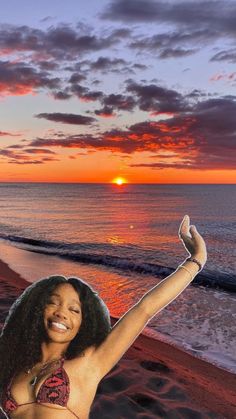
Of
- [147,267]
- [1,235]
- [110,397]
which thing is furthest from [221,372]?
[1,235]

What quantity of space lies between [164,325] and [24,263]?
32.2ft

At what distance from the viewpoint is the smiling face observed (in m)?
2.54

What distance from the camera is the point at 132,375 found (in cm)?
666

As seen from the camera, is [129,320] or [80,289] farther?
[80,289]

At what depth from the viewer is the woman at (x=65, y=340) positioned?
2.41 m

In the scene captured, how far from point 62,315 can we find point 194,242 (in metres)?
0.93

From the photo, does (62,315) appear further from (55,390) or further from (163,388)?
(163,388)

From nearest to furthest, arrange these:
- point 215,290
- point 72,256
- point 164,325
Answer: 1. point 164,325
2. point 215,290
3. point 72,256

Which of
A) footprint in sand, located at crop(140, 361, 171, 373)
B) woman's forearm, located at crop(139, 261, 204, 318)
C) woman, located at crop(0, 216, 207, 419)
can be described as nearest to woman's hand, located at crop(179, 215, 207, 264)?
woman, located at crop(0, 216, 207, 419)

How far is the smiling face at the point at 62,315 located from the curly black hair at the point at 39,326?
5 centimetres

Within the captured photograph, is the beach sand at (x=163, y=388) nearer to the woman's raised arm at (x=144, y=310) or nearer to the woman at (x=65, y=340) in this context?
the woman at (x=65, y=340)

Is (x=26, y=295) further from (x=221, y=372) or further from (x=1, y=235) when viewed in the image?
(x=1, y=235)

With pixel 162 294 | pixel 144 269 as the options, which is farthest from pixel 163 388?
pixel 144 269

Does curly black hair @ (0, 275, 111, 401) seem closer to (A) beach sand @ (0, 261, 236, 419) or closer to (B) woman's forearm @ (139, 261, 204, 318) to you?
(B) woman's forearm @ (139, 261, 204, 318)
